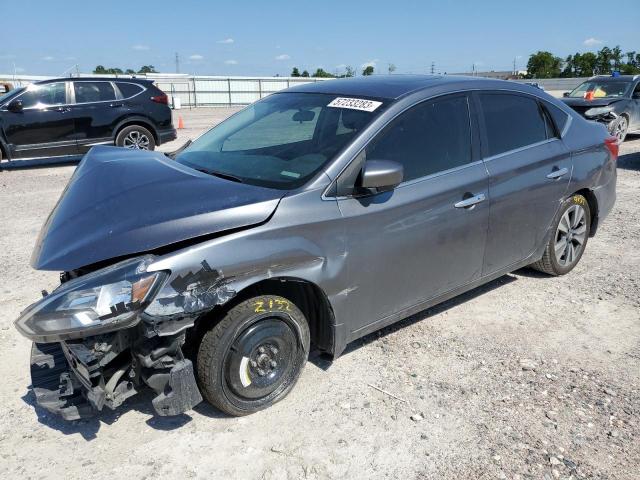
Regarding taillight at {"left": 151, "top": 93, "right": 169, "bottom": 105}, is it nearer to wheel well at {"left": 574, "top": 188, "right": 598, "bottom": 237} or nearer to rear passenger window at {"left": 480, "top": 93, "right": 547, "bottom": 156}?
rear passenger window at {"left": 480, "top": 93, "right": 547, "bottom": 156}

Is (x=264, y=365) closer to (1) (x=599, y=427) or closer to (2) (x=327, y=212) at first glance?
(2) (x=327, y=212)

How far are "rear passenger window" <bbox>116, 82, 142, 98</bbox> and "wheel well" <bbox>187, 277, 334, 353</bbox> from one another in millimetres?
9596

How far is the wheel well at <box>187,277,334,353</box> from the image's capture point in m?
2.79

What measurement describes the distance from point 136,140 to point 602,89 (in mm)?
11568

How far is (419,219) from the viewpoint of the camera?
3377mm

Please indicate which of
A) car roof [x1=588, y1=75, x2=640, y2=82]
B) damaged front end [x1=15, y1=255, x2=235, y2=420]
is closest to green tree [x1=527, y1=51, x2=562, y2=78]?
car roof [x1=588, y1=75, x2=640, y2=82]

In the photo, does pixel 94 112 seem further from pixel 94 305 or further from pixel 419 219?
pixel 94 305

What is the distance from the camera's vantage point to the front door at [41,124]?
10.3 meters

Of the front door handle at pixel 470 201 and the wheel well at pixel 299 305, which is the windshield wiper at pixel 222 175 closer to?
the wheel well at pixel 299 305

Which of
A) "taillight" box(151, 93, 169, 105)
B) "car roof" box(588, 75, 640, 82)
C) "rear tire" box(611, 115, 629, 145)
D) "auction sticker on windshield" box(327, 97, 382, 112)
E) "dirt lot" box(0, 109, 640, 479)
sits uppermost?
"car roof" box(588, 75, 640, 82)

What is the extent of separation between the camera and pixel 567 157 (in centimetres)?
450

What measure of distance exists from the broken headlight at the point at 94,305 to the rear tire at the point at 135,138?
9.29m

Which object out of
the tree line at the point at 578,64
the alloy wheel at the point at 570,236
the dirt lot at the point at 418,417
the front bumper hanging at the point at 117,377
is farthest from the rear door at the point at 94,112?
the tree line at the point at 578,64

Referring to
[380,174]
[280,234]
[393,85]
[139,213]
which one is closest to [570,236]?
[393,85]
